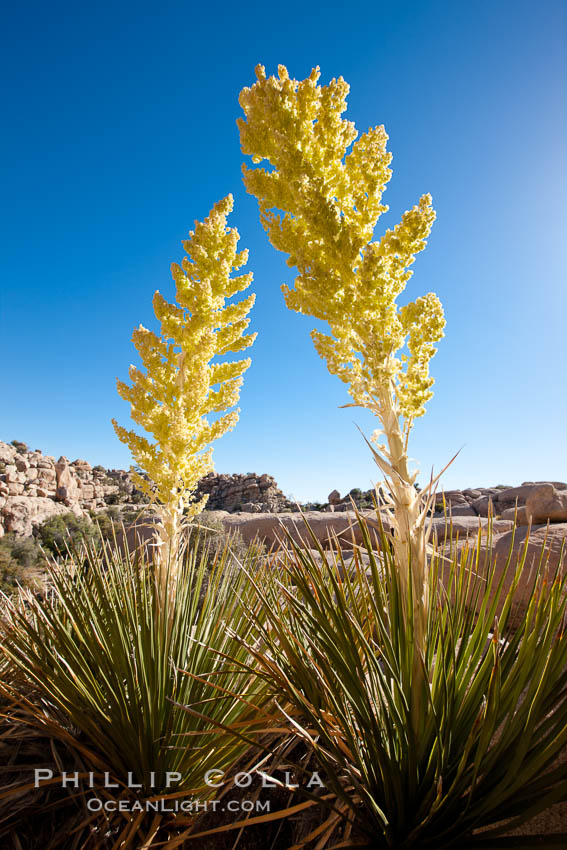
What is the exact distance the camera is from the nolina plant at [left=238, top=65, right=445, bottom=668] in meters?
1.95

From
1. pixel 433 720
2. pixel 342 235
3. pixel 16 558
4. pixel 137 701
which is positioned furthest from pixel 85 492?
pixel 433 720

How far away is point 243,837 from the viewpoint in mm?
1714

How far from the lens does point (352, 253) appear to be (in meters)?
2.08

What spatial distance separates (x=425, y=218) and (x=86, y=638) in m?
3.12

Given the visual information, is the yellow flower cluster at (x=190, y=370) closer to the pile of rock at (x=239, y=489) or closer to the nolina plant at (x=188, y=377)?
the nolina plant at (x=188, y=377)

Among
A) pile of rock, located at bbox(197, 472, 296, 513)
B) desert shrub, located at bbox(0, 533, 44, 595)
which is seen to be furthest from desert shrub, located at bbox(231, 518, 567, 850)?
pile of rock, located at bbox(197, 472, 296, 513)

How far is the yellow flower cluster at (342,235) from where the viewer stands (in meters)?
2.02

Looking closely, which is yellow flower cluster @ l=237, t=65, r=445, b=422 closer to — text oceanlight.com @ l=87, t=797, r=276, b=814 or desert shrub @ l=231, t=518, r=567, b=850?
desert shrub @ l=231, t=518, r=567, b=850

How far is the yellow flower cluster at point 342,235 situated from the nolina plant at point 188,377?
106cm

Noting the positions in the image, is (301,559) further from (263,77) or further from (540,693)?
(263,77)

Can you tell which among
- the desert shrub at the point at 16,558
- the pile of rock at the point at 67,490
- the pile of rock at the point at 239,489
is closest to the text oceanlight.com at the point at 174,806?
the desert shrub at the point at 16,558

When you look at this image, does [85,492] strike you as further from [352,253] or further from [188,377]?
[352,253]

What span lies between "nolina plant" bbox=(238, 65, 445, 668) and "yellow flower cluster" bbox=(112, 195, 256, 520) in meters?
1.07

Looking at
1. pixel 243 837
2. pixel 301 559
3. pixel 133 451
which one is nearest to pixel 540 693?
pixel 301 559
